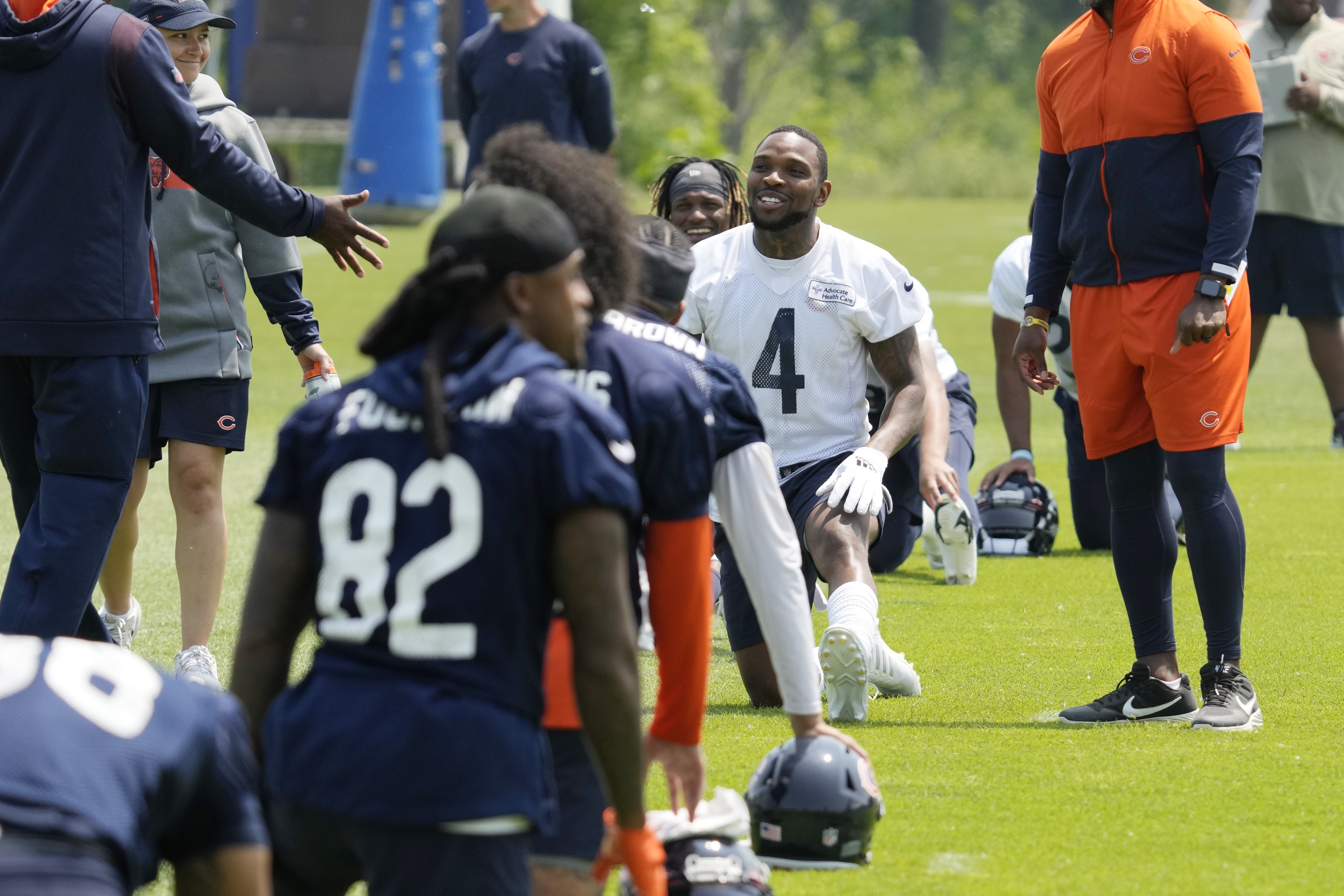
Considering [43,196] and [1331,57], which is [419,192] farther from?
[43,196]

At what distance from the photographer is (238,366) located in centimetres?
569

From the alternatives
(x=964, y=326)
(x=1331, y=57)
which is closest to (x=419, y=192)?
(x=964, y=326)

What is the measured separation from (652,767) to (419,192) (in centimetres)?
1840

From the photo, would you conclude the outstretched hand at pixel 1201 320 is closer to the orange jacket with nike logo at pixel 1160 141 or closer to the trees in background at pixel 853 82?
the orange jacket with nike logo at pixel 1160 141

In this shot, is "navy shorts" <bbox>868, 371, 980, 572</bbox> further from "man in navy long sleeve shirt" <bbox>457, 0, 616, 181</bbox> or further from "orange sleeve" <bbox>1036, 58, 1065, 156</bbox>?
"man in navy long sleeve shirt" <bbox>457, 0, 616, 181</bbox>

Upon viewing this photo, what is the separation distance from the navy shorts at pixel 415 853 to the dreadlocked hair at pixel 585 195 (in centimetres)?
102

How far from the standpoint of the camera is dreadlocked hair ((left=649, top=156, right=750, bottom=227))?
22.8 ft

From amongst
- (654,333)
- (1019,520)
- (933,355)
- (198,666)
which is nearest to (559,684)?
(654,333)

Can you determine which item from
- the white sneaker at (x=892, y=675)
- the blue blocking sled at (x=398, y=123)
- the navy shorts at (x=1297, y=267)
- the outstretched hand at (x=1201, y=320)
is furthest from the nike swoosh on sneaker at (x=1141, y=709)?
the blue blocking sled at (x=398, y=123)

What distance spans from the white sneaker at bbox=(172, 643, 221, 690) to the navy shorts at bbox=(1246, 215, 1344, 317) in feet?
22.5

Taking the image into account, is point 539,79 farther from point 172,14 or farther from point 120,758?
point 120,758

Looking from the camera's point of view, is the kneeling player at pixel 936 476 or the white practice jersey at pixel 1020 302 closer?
the kneeling player at pixel 936 476

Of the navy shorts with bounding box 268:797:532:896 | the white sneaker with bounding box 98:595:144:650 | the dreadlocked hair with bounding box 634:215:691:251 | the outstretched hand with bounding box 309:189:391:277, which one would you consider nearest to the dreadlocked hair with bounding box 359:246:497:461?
the navy shorts with bounding box 268:797:532:896

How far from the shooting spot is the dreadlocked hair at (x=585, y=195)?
3.00 meters
